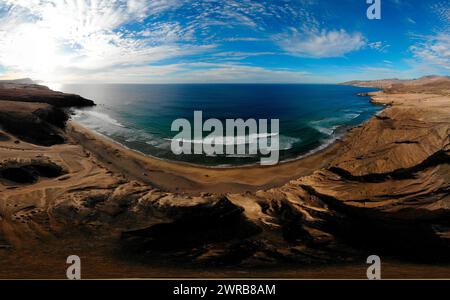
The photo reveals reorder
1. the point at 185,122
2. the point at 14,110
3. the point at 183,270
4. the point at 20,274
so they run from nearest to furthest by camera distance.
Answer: the point at 20,274 → the point at 183,270 → the point at 14,110 → the point at 185,122

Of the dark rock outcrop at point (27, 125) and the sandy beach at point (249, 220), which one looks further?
the dark rock outcrop at point (27, 125)

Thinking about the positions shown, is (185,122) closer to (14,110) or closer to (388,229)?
(14,110)

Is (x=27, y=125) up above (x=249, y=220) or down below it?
above

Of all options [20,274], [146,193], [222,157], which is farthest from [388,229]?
[222,157]

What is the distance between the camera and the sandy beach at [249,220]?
11.0 metres

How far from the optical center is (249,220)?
1461 centimetres

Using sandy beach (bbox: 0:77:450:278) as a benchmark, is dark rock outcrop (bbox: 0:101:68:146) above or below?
above

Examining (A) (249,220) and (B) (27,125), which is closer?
(A) (249,220)

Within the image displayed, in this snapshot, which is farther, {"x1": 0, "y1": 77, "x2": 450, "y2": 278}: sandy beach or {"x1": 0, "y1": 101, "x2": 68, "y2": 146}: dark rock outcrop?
{"x1": 0, "y1": 101, "x2": 68, "y2": 146}: dark rock outcrop

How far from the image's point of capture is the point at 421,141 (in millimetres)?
16297

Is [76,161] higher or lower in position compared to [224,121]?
lower

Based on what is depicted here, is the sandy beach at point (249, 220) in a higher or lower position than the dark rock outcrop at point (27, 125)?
lower

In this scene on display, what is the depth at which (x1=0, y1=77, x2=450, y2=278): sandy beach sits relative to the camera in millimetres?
11047

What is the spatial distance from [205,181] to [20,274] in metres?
16.9
